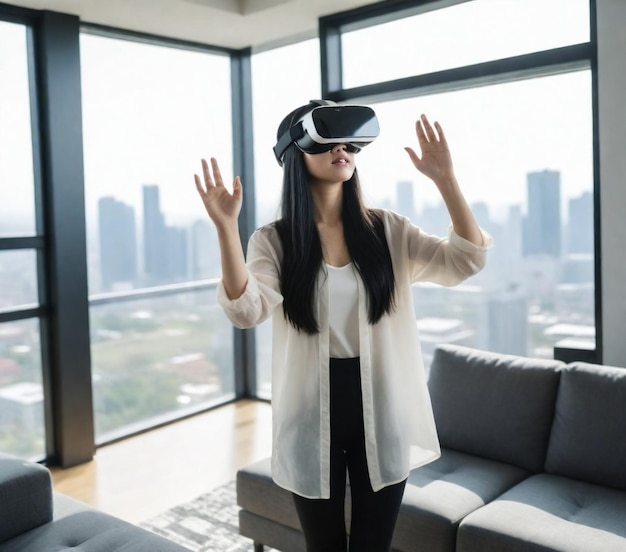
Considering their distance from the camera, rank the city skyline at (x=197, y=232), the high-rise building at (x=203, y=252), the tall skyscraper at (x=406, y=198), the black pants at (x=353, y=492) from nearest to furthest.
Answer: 1. the black pants at (x=353, y=492)
2. the city skyline at (x=197, y=232)
3. the tall skyscraper at (x=406, y=198)
4. the high-rise building at (x=203, y=252)

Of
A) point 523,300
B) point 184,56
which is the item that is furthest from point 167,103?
point 523,300

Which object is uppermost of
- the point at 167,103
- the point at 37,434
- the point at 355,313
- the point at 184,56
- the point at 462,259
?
the point at 184,56

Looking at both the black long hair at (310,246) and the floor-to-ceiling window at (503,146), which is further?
A: the floor-to-ceiling window at (503,146)

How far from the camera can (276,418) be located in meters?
1.70

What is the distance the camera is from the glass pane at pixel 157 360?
416 centimetres

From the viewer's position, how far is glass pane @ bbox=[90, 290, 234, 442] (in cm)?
416

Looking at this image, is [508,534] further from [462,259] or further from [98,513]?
[98,513]

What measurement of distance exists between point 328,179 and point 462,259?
1.23 feet

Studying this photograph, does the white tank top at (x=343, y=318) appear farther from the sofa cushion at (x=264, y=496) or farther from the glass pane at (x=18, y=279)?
the glass pane at (x=18, y=279)

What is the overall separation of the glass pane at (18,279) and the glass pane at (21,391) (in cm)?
11

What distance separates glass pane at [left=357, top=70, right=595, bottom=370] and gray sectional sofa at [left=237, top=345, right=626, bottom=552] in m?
0.70

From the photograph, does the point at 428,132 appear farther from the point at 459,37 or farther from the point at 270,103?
the point at 270,103

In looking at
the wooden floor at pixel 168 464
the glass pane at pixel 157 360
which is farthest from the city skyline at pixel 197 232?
the wooden floor at pixel 168 464

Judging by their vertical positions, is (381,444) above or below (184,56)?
below
